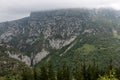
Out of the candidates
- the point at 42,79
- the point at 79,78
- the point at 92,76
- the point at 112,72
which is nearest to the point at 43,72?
the point at 42,79

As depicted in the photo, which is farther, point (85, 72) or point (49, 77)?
point (85, 72)

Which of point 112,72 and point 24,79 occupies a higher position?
point 112,72

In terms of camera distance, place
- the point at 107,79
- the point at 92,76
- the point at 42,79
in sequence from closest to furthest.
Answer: the point at 107,79 → the point at 42,79 → the point at 92,76

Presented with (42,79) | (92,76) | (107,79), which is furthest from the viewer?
(92,76)

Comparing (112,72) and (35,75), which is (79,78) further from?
(112,72)

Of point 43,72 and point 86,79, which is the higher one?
point 43,72

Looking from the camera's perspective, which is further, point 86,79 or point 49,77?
point 86,79

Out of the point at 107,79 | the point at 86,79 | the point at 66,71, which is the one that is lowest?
the point at 86,79

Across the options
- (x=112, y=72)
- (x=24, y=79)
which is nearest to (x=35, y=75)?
(x=24, y=79)

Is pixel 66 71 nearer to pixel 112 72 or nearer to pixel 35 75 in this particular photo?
pixel 35 75
